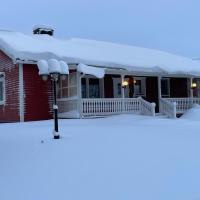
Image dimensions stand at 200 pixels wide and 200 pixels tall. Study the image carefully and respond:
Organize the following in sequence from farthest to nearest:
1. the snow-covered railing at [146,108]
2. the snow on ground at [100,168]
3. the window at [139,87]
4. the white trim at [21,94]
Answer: the window at [139,87]
the snow-covered railing at [146,108]
the white trim at [21,94]
the snow on ground at [100,168]

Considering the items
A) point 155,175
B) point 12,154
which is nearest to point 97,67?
point 12,154

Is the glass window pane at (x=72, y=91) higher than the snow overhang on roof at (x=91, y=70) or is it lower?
lower

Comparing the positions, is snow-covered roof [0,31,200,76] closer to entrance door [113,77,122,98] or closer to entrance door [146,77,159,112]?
entrance door [146,77,159,112]

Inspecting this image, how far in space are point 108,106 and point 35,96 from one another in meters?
3.96

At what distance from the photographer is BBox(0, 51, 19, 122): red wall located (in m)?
21.6

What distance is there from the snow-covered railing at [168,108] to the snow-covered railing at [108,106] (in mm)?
1956

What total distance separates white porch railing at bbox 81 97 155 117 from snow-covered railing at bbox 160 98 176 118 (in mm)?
1525

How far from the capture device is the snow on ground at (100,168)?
23.1 ft

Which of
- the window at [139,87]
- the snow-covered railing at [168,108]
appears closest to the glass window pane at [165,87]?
the window at [139,87]

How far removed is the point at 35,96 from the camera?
21.8 meters

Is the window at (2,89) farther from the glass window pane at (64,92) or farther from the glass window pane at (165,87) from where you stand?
the glass window pane at (165,87)

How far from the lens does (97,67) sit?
2247 cm

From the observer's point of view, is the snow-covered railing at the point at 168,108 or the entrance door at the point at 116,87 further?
the entrance door at the point at 116,87

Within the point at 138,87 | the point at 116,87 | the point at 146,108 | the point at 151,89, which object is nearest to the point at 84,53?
the point at 116,87
